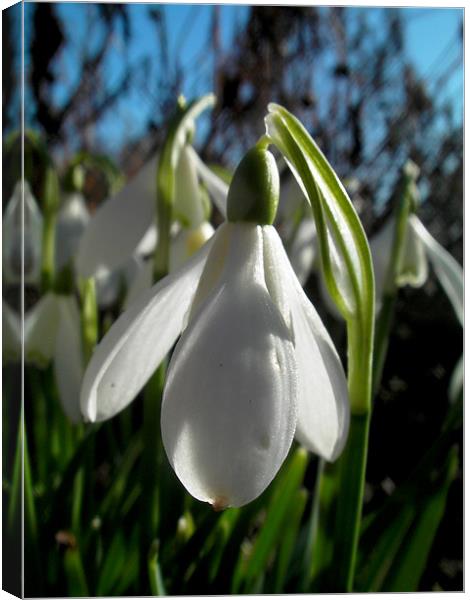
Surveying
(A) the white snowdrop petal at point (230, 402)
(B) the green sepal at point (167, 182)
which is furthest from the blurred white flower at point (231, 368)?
(B) the green sepal at point (167, 182)

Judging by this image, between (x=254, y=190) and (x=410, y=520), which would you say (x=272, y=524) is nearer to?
(x=410, y=520)

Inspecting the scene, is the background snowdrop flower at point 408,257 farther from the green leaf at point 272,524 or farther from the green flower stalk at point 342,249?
the green flower stalk at point 342,249

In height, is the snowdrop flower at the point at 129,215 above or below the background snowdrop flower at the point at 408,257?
above

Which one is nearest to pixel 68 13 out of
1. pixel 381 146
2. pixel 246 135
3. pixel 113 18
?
pixel 113 18

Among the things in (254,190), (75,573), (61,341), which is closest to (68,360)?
(61,341)

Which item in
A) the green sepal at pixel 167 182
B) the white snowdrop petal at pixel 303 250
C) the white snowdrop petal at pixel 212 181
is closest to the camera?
the green sepal at pixel 167 182

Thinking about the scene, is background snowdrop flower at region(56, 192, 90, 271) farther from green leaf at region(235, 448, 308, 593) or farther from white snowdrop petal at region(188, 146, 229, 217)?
green leaf at region(235, 448, 308, 593)
